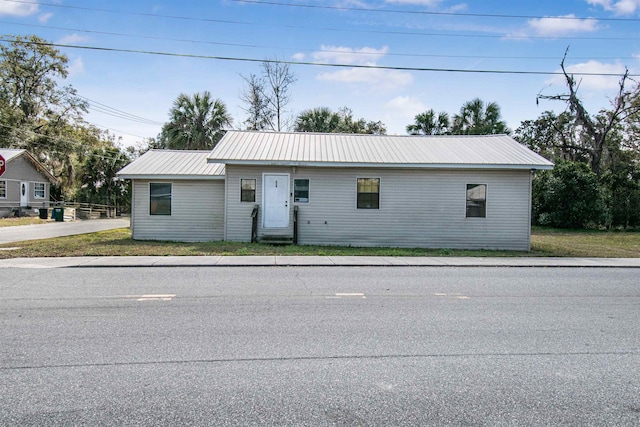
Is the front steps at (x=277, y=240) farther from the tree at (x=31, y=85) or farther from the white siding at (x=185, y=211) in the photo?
the tree at (x=31, y=85)

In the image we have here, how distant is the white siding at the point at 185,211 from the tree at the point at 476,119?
66.2 feet

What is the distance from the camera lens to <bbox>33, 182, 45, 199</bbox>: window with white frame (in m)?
35.4

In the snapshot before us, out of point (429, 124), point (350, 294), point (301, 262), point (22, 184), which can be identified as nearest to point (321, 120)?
point (429, 124)

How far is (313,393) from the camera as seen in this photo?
345cm

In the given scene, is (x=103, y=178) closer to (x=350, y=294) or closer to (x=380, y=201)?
(x=380, y=201)

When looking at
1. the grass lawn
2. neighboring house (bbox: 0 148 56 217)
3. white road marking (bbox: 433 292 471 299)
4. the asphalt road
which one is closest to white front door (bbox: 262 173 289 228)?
the grass lawn

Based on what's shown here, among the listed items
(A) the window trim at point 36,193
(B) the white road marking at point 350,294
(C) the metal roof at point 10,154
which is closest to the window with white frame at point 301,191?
(B) the white road marking at point 350,294

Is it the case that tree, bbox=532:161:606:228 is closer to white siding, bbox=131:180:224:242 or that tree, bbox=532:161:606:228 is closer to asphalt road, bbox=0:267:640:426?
asphalt road, bbox=0:267:640:426

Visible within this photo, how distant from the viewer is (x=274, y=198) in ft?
52.1

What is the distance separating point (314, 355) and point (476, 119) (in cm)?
2991

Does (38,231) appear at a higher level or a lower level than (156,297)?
higher

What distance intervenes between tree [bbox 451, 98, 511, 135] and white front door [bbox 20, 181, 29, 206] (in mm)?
34155

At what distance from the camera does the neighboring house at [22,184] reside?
31547 mm

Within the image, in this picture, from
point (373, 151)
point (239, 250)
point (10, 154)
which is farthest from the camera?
point (10, 154)
